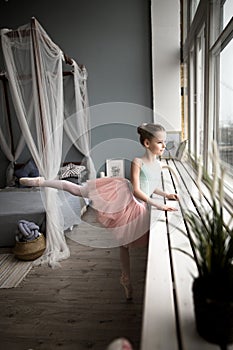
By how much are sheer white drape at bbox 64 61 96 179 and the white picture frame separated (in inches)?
13.6

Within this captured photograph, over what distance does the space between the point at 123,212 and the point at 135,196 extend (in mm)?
178

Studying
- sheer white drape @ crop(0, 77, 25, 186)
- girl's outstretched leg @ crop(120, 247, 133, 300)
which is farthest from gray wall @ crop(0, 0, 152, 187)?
girl's outstretched leg @ crop(120, 247, 133, 300)

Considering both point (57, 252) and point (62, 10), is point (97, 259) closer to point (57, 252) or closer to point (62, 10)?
→ point (57, 252)

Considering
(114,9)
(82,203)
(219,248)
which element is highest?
(114,9)

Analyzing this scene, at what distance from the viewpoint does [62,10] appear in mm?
4914

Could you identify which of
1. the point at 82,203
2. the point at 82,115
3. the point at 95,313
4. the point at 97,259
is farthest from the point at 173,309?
the point at 82,115

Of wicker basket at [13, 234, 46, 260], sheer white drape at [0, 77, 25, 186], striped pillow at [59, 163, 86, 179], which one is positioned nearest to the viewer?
wicker basket at [13, 234, 46, 260]

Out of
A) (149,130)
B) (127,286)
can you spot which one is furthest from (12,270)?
(149,130)

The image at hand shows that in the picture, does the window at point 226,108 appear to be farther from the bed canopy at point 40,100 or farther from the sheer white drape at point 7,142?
the sheer white drape at point 7,142

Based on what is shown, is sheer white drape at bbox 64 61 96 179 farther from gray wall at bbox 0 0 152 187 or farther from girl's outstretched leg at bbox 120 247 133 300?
girl's outstretched leg at bbox 120 247 133 300

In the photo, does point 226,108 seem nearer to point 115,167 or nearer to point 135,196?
point 135,196

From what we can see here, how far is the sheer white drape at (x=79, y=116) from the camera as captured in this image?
15.5ft

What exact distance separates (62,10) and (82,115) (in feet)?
5.99

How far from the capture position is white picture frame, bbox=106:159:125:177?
508 cm
